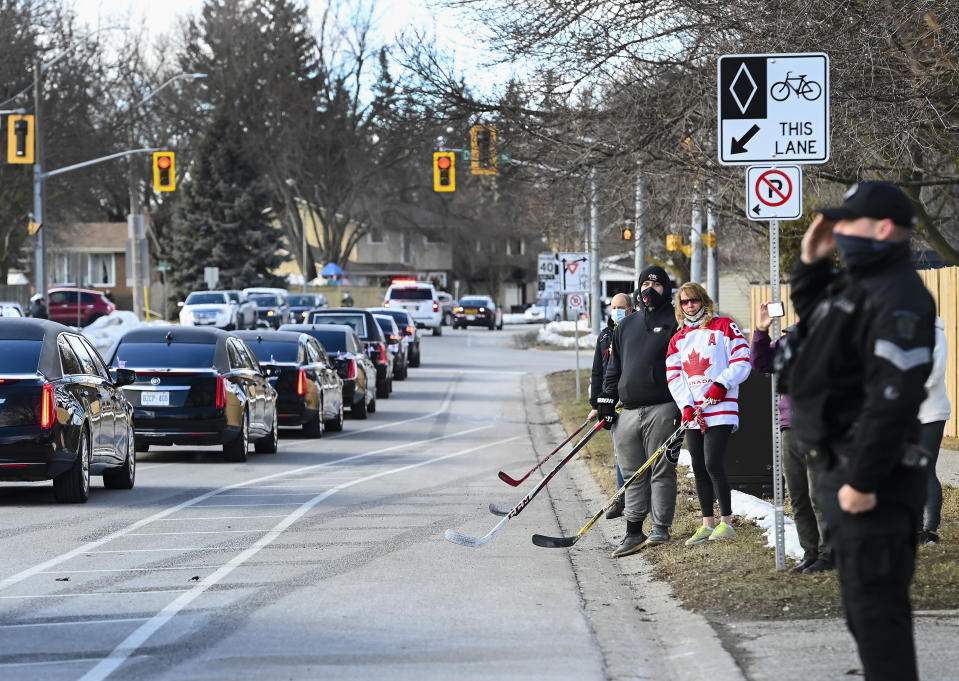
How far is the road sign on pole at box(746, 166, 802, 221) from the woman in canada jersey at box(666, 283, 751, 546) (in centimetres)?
102

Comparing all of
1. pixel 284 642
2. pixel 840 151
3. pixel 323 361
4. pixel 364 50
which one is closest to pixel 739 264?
pixel 364 50

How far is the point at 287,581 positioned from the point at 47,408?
4.74 metres

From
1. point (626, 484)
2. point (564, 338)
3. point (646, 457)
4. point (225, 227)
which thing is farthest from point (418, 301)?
point (626, 484)

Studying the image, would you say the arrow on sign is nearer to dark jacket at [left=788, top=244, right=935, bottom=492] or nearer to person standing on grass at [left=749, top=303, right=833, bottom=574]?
person standing on grass at [left=749, top=303, right=833, bottom=574]

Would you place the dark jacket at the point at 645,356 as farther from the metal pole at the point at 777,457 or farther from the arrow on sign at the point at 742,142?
the arrow on sign at the point at 742,142

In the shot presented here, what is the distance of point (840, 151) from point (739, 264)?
38.4m

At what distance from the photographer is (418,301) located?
6769 centimetres

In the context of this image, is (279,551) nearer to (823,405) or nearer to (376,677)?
(376,677)

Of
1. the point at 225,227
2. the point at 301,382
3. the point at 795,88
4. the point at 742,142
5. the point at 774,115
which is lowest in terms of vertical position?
the point at 301,382

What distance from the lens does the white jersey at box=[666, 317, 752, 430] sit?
10.8 m

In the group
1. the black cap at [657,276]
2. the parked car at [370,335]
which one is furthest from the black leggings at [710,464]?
the parked car at [370,335]

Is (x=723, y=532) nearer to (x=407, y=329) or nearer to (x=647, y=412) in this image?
(x=647, y=412)

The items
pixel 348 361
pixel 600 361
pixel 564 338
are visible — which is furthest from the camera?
pixel 564 338

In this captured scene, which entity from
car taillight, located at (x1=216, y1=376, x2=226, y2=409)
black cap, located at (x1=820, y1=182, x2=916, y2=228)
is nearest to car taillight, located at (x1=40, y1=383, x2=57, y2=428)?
car taillight, located at (x1=216, y1=376, x2=226, y2=409)
